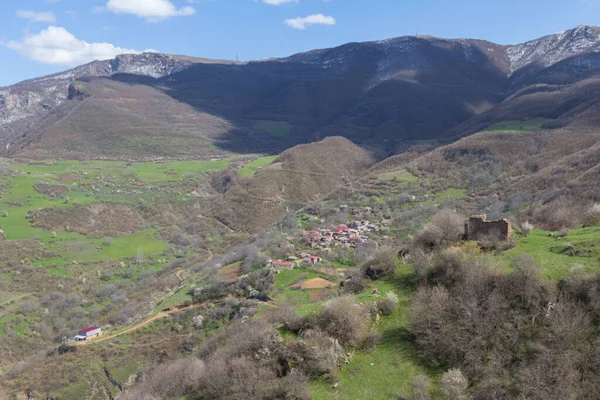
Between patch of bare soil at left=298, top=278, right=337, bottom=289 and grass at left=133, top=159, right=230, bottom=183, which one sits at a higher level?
grass at left=133, top=159, right=230, bottom=183

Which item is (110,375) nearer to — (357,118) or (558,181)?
(558,181)

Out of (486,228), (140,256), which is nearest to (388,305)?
(486,228)

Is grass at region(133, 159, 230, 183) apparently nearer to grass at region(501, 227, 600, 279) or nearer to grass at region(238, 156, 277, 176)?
grass at region(238, 156, 277, 176)

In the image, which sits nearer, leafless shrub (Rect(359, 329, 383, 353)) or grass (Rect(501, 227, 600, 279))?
grass (Rect(501, 227, 600, 279))

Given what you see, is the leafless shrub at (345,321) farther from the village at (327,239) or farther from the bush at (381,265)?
the village at (327,239)

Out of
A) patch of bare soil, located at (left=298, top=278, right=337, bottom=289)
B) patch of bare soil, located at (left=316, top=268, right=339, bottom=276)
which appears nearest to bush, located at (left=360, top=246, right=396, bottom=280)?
patch of bare soil, located at (left=298, top=278, right=337, bottom=289)

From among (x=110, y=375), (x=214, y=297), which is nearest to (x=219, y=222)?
(x=214, y=297)

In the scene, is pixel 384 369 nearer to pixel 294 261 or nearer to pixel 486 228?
pixel 486 228
